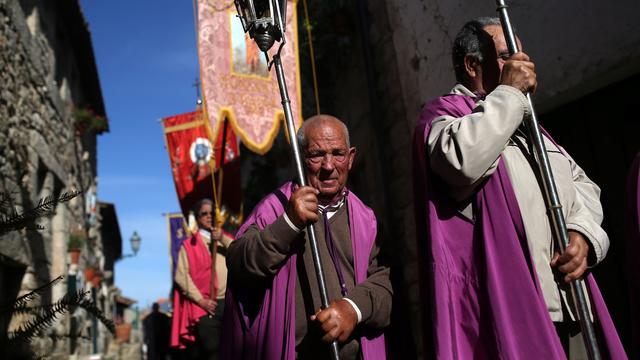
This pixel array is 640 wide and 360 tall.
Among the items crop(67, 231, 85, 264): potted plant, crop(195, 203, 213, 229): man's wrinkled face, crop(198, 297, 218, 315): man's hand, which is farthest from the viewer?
crop(67, 231, 85, 264): potted plant

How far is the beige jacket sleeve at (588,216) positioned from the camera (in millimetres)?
1973

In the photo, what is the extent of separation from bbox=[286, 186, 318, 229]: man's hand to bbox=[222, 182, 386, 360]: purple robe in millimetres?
228

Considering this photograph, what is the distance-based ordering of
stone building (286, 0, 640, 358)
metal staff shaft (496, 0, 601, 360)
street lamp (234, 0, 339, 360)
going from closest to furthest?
1. metal staff shaft (496, 0, 601, 360)
2. street lamp (234, 0, 339, 360)
3. stone building (286, 0, 640, 358)

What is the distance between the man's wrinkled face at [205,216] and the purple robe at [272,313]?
299cm

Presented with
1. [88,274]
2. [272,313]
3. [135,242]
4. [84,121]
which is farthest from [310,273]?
[135,242]

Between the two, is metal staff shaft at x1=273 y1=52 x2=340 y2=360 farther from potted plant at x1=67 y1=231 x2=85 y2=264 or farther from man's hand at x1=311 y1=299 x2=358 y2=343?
potted plant at x1=67 y1=231 x2=85 y2=264

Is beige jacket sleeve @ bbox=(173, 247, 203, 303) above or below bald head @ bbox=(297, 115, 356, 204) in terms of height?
below

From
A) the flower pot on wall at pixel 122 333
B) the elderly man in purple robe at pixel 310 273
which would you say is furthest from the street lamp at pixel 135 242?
the elderly man in purple robe at pixel 310 273

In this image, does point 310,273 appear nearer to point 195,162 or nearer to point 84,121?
point 195,162

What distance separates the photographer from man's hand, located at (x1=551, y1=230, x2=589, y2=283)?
1864 mm

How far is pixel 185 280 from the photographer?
5012 millimetres

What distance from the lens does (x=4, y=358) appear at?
8.46ft

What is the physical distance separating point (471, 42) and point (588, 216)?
2.62ft

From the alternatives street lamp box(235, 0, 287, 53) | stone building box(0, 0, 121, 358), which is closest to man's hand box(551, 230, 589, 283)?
street lamp box(235, 0, 287, 53)
